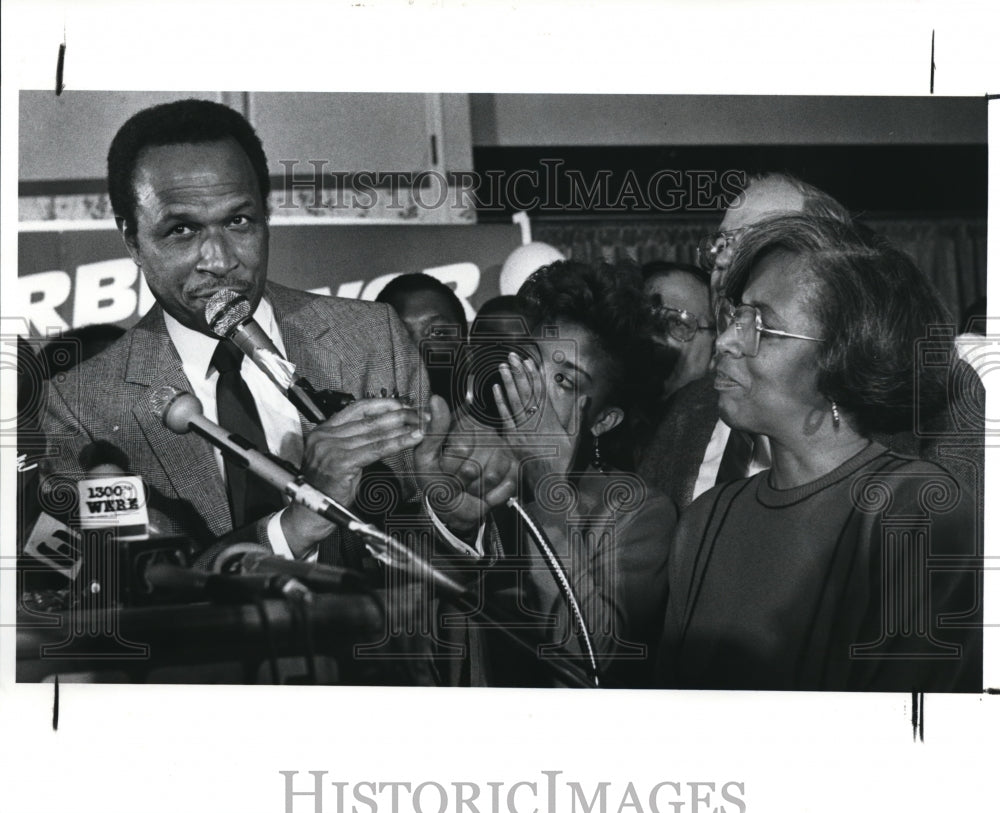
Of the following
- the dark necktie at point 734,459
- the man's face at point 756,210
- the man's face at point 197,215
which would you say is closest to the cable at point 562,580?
the dark necktie at point 734,459

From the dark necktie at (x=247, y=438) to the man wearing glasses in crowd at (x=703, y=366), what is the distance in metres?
0.87

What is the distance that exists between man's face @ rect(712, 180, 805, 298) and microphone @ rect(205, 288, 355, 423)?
0.90 meters

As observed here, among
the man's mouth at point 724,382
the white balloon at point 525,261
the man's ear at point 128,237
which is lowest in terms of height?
the man's mouth at point 724,382

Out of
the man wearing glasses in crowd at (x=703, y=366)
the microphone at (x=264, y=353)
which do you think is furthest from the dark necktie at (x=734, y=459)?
the microphone at (x=264, y=353)

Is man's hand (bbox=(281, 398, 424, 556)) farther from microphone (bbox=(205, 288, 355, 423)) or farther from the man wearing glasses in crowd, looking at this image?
the man wearing glasses in crowd

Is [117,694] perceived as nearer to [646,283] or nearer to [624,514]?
[624,514]

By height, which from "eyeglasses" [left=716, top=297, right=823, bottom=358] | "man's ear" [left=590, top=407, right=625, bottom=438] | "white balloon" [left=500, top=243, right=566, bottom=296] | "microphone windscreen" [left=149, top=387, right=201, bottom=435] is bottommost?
"man's ear" [left=590, top=407, right=625, bottom=438]

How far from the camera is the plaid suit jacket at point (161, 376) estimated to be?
258 cm

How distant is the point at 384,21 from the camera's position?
2564mm

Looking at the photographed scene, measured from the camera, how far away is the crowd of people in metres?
2.53

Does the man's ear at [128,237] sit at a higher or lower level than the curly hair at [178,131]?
lower

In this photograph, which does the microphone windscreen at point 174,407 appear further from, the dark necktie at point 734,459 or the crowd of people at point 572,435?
the dark necktie at point 734,459

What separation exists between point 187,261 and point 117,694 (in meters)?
1.02

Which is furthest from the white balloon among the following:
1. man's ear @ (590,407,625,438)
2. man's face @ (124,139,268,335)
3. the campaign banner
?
man's face @ (124,139,268,335)
